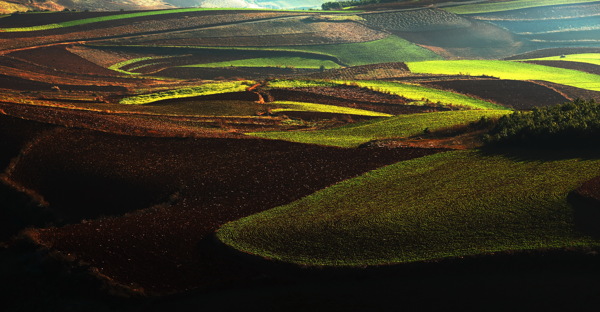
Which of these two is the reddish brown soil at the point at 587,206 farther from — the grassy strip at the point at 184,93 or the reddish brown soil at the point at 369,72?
the reddish brown soil at the point at 369,72

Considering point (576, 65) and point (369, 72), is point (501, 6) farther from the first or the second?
point (369, 72)

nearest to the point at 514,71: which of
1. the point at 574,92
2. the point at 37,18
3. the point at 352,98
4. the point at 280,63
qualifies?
the point at 574,92

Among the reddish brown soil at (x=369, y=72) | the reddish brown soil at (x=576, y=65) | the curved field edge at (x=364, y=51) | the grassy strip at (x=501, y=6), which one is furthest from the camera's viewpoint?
the grassy strip at (x=501, y=6)

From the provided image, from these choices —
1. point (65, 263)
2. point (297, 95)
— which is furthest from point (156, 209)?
point (297, 95)

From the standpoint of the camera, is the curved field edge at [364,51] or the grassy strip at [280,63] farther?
the curved field edge at [364,51]

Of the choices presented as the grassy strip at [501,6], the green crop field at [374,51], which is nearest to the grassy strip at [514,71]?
the green crop field at [374,51]
